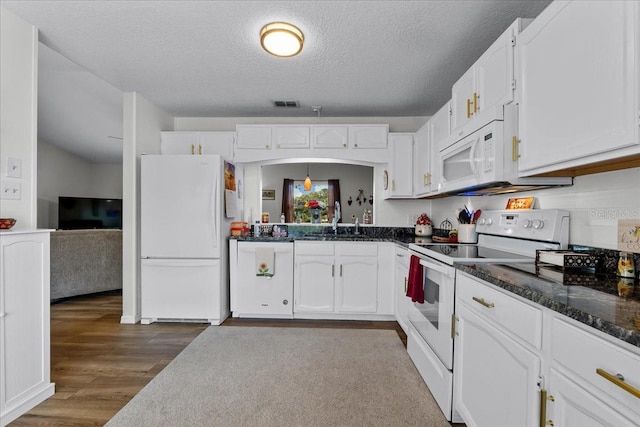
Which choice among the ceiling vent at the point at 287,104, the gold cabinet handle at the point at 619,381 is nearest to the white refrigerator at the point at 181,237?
the ceiling vent at the point at 287,104

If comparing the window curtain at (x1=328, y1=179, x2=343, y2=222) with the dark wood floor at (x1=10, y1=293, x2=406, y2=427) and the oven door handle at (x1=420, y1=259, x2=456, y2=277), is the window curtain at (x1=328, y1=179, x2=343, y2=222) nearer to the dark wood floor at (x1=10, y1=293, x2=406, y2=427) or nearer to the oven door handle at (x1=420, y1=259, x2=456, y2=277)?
the dark wood floor at (x1=10, y1=293, x2=406, y2=427)

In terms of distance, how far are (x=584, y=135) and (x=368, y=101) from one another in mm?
2354

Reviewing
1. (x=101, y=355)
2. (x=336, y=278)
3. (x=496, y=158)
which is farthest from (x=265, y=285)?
(x=496, y=158)

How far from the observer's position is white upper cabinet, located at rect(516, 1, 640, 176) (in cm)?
101

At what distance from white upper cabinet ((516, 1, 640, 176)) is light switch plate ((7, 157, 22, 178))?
9.53ft

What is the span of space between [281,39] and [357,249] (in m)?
2.05

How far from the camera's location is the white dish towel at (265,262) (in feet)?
10.6

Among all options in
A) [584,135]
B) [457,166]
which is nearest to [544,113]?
[584,135]

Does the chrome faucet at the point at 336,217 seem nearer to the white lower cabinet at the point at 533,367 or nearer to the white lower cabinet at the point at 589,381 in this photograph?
the white lower cabinet at the point at 533,367

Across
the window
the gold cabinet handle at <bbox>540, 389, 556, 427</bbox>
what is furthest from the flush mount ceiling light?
the gold cabinet handle at <bbox>540, 389, 556, 427</bbox>

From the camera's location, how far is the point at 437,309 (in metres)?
1.88

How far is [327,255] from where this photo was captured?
3.25 m

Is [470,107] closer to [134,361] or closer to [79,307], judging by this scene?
[134,361]

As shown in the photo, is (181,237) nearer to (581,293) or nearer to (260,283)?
(260,283)
